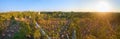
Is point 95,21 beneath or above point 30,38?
above

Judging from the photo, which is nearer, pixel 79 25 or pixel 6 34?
pixel 79 25

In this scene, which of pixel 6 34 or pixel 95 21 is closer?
pixel 95 21

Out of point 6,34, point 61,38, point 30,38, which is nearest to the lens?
point 61,38

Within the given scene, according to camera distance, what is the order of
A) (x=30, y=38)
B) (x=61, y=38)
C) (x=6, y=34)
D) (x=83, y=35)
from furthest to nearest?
1. (x=6, y=34)
2. (x=30, y=38)
3. (x=61, y=38)
4. (x=83, y=35)

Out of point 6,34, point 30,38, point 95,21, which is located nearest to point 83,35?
point 95,21

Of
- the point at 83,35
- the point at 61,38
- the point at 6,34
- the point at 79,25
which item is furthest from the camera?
the point at 6,34

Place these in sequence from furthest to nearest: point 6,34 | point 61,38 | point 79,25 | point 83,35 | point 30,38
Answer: point 6,34, point 30,38, point 61,38, point 79,25, point 83,35

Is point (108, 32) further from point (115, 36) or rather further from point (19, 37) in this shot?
point (19, 37)

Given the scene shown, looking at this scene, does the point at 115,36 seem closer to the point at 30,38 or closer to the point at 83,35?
the point at 83,35

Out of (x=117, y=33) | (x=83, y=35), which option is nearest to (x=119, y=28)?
(x=117, y=33)
